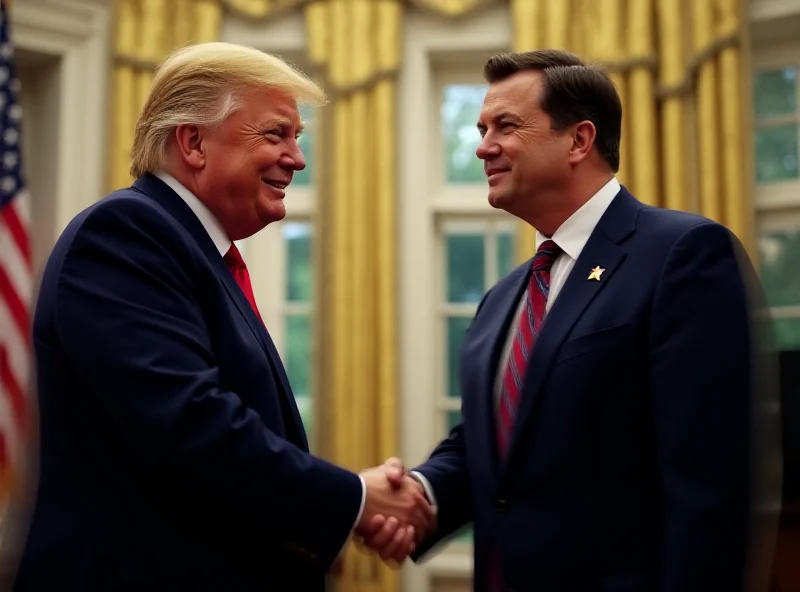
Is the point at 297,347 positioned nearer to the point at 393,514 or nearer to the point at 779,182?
the point at 779,182

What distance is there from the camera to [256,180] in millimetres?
1887

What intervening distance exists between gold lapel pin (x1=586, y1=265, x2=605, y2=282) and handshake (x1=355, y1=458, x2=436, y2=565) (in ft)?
1.90

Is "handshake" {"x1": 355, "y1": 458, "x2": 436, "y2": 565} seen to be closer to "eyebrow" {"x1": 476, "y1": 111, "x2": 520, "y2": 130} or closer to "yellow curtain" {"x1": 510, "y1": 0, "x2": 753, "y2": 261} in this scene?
"eyebrow" {"x1": 476, "y1": 111, "x2": 520, "y2": 130}

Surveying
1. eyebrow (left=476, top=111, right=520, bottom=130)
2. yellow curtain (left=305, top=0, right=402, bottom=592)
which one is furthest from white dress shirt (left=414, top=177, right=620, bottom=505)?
yellow curtain (left=305, top=0, right=402, bottom=592)

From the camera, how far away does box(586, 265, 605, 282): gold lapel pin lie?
181 centimetres

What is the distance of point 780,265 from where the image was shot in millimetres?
4305

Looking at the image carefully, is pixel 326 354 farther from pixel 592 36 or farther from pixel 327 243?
pixel 592 36

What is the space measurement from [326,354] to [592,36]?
1.92 meters

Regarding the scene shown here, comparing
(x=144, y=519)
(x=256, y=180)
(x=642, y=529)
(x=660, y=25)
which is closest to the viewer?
(x=144, y=519)

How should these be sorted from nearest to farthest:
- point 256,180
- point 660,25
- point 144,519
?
1. point 144,519
2. point 256,180
3. point 660,25

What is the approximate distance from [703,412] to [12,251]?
3.02m

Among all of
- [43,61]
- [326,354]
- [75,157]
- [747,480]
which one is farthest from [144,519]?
[43,61]

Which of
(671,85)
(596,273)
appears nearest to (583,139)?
(596,273)

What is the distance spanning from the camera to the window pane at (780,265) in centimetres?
427
